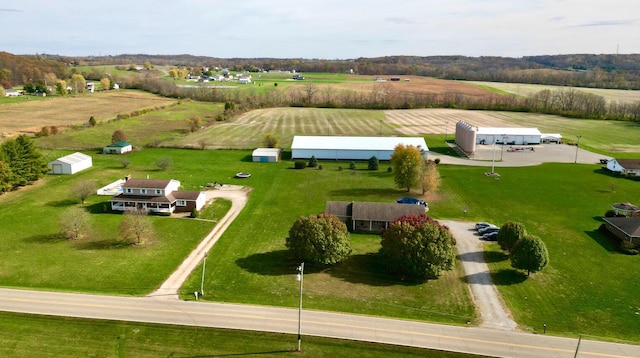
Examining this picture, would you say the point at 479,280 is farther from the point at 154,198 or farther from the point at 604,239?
the point at 154,198

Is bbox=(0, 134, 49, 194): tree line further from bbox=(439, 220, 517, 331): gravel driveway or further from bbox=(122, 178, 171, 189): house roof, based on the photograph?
bbox=(439, 220, 517, 331): gravel driveway

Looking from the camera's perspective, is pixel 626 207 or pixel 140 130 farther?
pixel 140 130

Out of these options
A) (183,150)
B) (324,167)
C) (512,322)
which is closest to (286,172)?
(324,167)

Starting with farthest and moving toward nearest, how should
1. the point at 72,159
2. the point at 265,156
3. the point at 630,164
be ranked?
1. the point at 265,156
2. the point at 630,164
3. the point at 72,159

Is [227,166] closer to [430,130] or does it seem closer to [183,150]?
[183,150]

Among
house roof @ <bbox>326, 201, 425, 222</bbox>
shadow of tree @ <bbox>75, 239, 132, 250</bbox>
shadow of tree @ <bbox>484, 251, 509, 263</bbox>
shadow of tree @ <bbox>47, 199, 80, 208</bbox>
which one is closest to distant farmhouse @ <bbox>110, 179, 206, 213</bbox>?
shadow of tree @ <bbox>47, 199, 80, 208</bbox>


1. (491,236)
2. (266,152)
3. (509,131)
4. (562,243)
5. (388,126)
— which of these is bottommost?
→ (562,243)

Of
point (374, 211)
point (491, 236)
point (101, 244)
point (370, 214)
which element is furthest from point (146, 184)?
point (491, 236)

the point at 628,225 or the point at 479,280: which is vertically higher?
the point at 628,225
